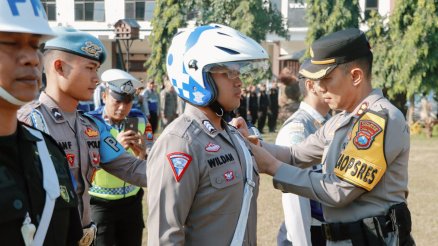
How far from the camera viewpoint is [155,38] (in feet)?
91.8

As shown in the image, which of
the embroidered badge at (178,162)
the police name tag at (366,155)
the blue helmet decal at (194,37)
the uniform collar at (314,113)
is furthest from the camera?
the uniform collar at (314,113)

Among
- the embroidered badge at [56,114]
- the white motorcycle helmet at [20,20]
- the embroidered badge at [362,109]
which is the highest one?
the white motorcycle helmet at [20,20]

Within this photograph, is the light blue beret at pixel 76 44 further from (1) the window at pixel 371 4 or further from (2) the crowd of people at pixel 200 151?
(1) the window at pixel 371 4

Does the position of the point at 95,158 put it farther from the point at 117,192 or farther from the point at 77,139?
the point at 117,192

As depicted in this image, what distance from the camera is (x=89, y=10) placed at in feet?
121

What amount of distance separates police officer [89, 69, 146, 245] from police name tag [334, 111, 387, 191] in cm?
197

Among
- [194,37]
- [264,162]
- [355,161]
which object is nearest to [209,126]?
[194,37]

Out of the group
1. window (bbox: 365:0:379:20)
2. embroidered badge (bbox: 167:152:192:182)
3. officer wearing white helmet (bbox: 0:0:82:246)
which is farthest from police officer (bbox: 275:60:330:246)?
window (bbox: 365:0:379:20)

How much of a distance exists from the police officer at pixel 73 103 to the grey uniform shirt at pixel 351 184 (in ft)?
3.68

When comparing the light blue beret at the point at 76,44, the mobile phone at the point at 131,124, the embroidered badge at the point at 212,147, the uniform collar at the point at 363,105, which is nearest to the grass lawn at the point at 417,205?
the mobile phone at the point at 131,124

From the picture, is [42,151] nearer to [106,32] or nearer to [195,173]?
[195,173]

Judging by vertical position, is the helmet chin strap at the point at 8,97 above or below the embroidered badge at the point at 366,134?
above

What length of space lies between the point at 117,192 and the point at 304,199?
5.47 feet

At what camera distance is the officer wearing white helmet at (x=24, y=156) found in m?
2.09
